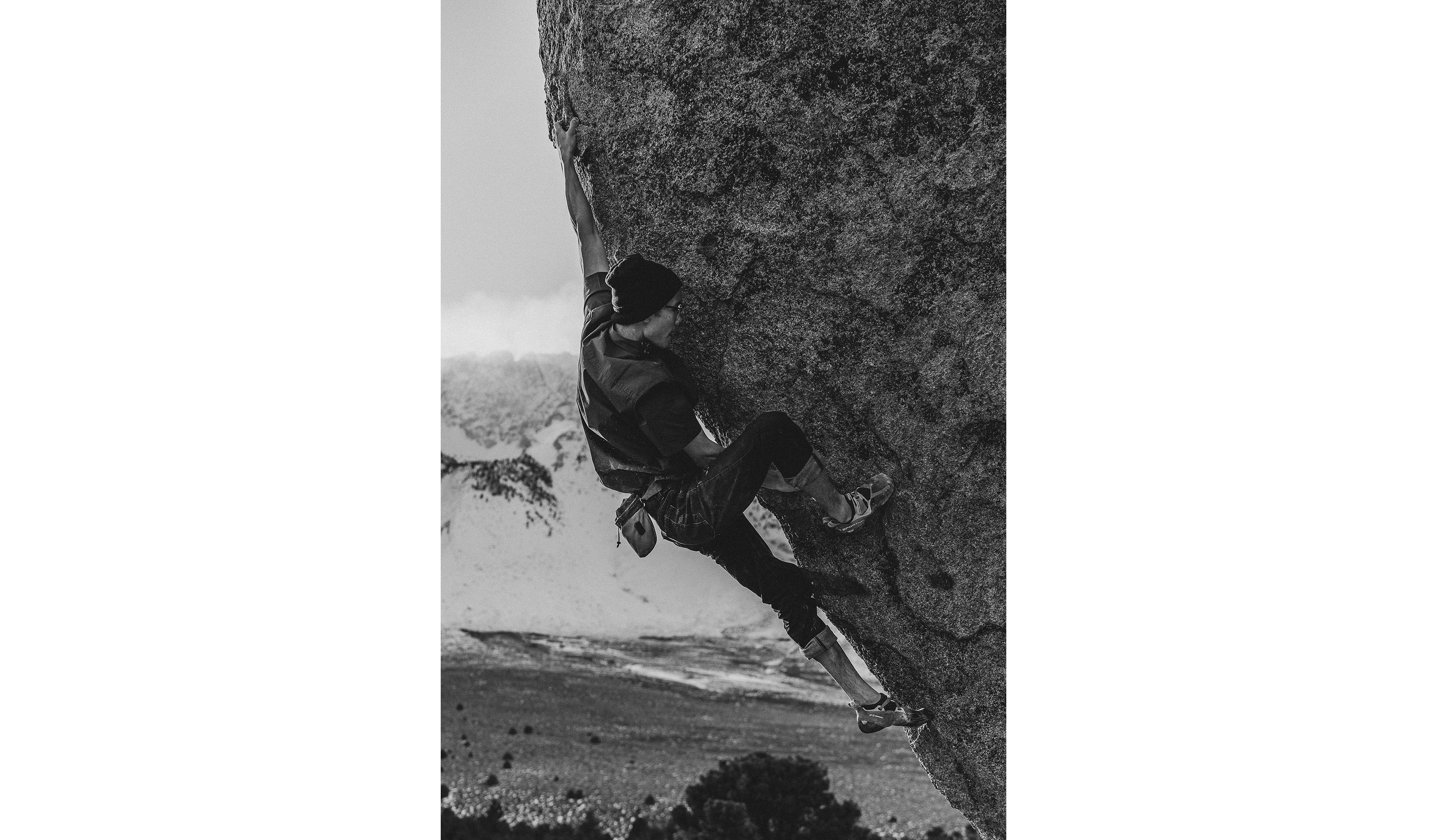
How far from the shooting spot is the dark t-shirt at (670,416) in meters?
3.01

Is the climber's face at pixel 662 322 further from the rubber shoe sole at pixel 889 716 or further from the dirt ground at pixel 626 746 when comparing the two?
the rubber shoe sole at pixel 889 716

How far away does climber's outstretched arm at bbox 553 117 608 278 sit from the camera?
3201 mm

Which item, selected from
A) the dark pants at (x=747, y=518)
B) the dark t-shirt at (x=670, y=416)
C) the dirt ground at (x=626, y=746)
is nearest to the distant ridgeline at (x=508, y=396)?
the dark t-shirt at (x=670, y=416)

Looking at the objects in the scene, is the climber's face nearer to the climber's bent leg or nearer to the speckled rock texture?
the speckled rock texture

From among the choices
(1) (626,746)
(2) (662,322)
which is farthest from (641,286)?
(1) (626,746)

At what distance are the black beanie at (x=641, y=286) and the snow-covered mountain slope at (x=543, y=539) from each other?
17.4 inches

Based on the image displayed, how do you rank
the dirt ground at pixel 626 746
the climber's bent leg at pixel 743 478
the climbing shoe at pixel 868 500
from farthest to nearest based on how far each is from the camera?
the dirt ground at pixel 626 746, the climbing shoe at pixel 868 500, the climber's bent leg at pixel 743 478

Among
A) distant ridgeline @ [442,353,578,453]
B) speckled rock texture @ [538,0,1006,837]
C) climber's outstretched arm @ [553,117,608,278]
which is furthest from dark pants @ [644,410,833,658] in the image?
climber's outstretched arm @ [553,117,608,278]

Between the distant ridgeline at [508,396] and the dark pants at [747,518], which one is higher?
the distant ridgeline at [508,396]

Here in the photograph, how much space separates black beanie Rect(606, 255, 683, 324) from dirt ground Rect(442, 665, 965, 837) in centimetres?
120

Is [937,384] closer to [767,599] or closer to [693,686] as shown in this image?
[767,599]

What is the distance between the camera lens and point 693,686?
→ 11.1 feet

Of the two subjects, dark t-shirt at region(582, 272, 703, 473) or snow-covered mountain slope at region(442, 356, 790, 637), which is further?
snow-covered mountain slope at region(442, 356, 790, 637)
